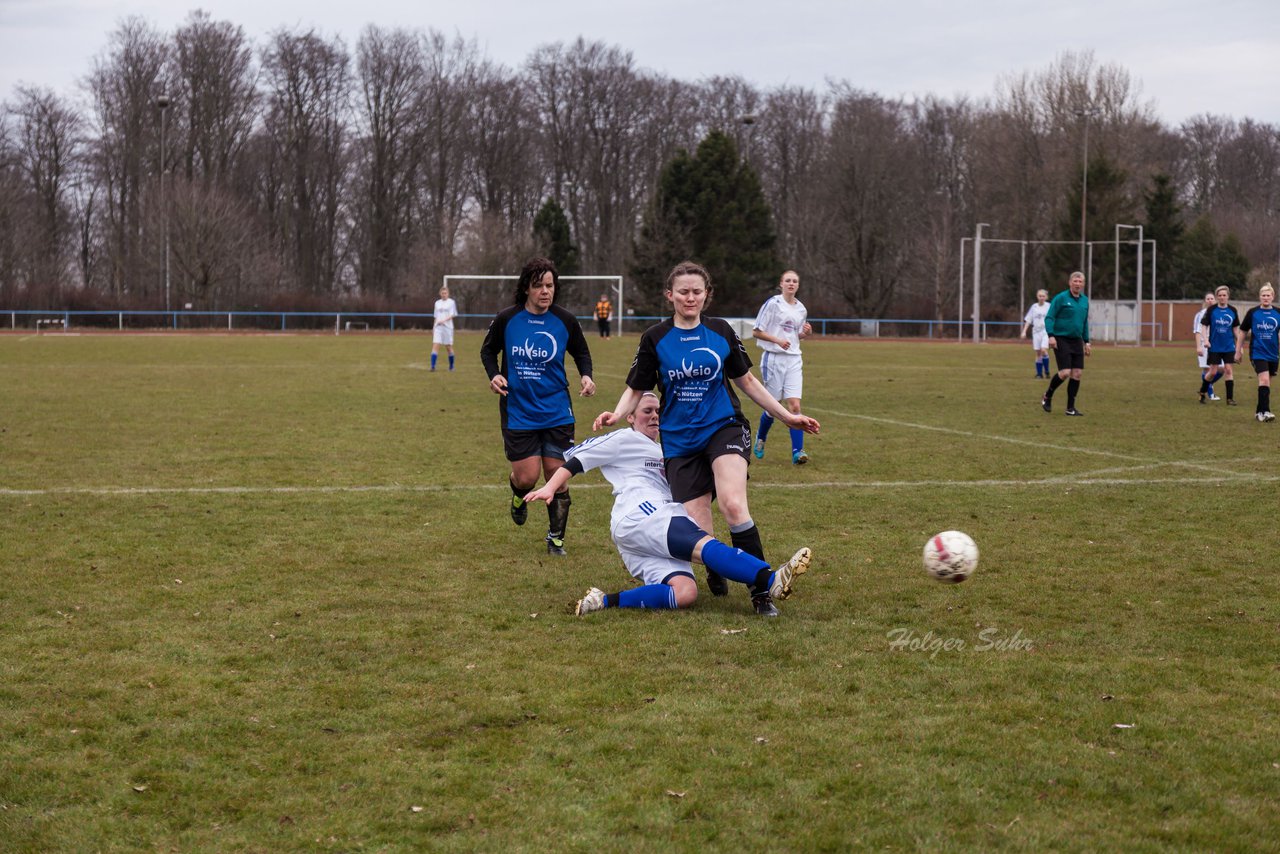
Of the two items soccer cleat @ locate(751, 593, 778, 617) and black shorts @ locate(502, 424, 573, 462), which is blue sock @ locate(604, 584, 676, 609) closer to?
soccer cleat @ locate(751, 593, 778, 617)

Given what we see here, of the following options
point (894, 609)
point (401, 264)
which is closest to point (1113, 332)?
point (401, 264)

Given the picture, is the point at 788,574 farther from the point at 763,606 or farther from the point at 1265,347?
the point at 1265,347

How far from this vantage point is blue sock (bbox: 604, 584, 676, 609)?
6492 mm

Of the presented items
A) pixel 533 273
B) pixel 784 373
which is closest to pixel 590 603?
pixel 533 273

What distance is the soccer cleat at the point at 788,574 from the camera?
6062 millimetres

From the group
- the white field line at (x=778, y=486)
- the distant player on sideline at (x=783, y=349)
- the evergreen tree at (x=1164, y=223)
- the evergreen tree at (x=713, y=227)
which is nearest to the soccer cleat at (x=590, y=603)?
the white field line at (x=778, y=486)

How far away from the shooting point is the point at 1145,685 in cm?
518

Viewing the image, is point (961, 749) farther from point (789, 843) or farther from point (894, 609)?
point (894, 609)

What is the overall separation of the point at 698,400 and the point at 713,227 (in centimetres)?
5861

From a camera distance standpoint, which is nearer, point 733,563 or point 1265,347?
point 733,563

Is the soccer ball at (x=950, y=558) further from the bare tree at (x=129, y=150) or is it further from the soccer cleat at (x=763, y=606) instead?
the bare tree at (x=129, y=150)

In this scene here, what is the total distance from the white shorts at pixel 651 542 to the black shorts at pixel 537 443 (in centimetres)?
186

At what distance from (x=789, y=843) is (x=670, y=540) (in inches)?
113

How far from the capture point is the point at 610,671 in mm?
5414
